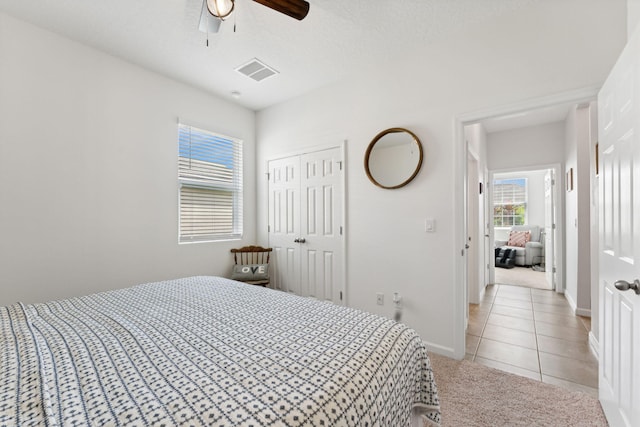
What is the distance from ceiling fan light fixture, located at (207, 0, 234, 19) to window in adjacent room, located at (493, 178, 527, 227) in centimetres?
768

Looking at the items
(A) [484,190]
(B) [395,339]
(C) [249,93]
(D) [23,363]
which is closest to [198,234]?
(C) [249,93]

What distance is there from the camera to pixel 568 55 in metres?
1.95

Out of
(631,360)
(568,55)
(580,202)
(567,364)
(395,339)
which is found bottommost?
(567,364)

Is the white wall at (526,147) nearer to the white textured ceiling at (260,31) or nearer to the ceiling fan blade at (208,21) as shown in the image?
the white textured ceiling at (260,31)

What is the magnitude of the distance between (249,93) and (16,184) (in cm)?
226

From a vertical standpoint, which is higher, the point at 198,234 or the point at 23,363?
the point at 198,234

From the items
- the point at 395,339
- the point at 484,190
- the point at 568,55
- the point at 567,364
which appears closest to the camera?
the point at 395,339

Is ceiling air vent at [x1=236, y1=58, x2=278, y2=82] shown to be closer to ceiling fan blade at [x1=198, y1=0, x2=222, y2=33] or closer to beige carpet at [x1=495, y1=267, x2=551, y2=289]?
ceiling fan blade at [x1=198, y1=0, x2=222, y2=33]

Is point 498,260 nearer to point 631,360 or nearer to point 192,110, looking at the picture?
point 631,360

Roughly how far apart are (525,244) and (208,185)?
6.83 meters

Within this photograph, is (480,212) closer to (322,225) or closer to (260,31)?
(322,225)

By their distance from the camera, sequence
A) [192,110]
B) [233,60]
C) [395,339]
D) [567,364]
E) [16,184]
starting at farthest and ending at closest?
1. [192,110]
2. [233,60]
3. [567,364]
4. [16,184]
5. [395,339]

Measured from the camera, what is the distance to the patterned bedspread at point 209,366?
2.39ft

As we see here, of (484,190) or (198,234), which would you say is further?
(484,190)
